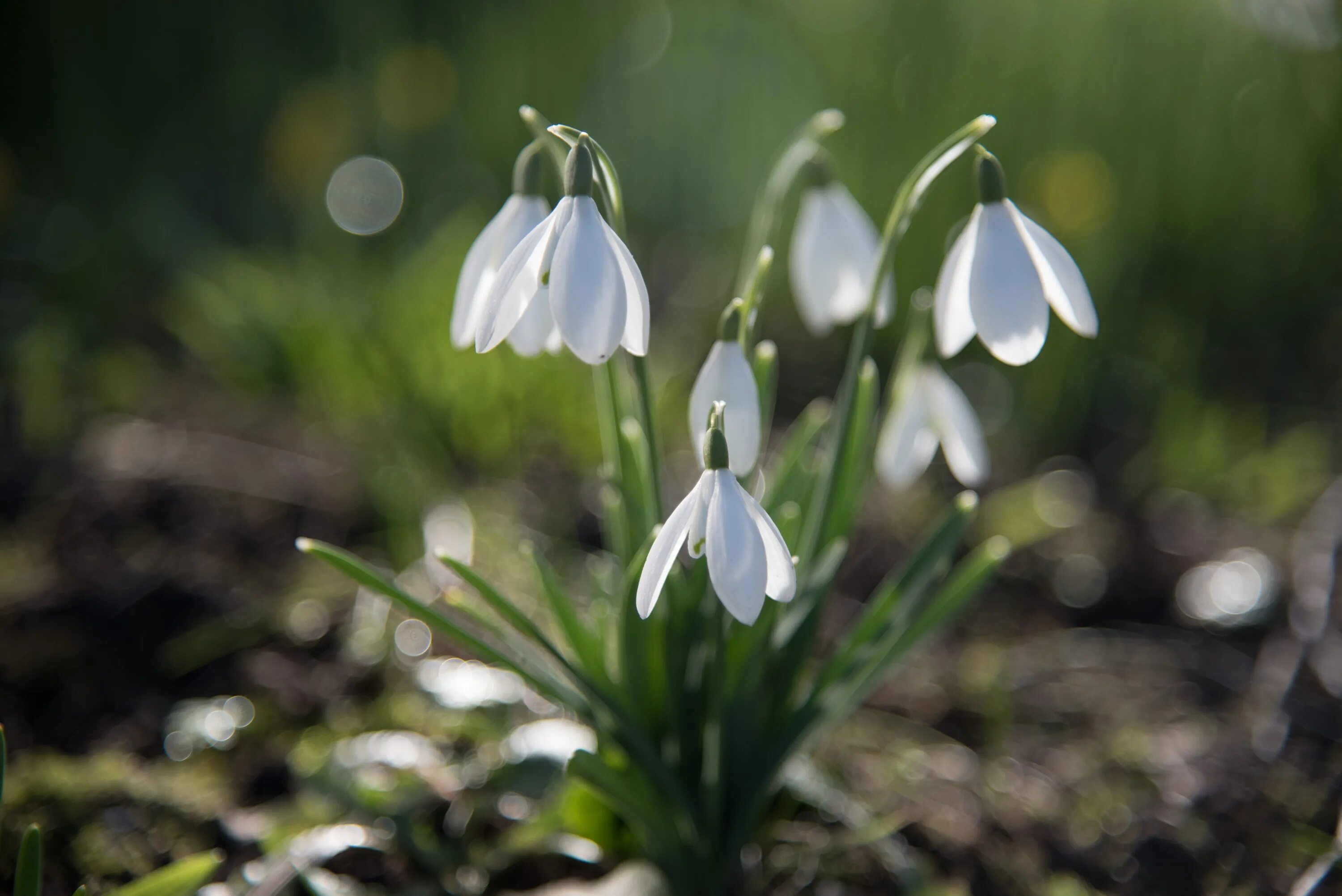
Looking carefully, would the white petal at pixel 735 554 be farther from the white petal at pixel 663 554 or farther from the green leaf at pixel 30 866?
the green leaf at pixel 30 866

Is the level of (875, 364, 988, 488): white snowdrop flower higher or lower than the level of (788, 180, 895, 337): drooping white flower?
lower

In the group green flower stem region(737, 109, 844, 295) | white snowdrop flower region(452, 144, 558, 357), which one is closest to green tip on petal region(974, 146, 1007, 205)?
green flower stem region(737, 109, 844, 295)

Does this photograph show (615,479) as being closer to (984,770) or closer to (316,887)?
(316,887)

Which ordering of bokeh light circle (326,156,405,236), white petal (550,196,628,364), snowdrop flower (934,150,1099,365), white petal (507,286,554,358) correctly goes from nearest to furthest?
white petal (550,196,628,364), snowdrop flower (934,150,1099,365), white petal (507,286,554,358), bokeh light circle (326,156,405,236)

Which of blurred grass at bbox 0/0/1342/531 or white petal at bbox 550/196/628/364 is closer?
white petal at bbox 550/196/628/364

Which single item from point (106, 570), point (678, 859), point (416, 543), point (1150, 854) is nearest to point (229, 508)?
point (106, 570)

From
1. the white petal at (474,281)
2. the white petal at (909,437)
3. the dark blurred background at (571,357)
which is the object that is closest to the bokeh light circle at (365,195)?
the dark blurred background at (571,357)

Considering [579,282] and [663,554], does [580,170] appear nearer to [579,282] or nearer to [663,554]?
[579,282]

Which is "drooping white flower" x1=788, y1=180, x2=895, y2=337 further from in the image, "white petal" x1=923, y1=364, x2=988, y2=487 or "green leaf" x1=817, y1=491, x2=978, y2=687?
"green leaf" x1=817, y1=491, x2=978, y2=687
